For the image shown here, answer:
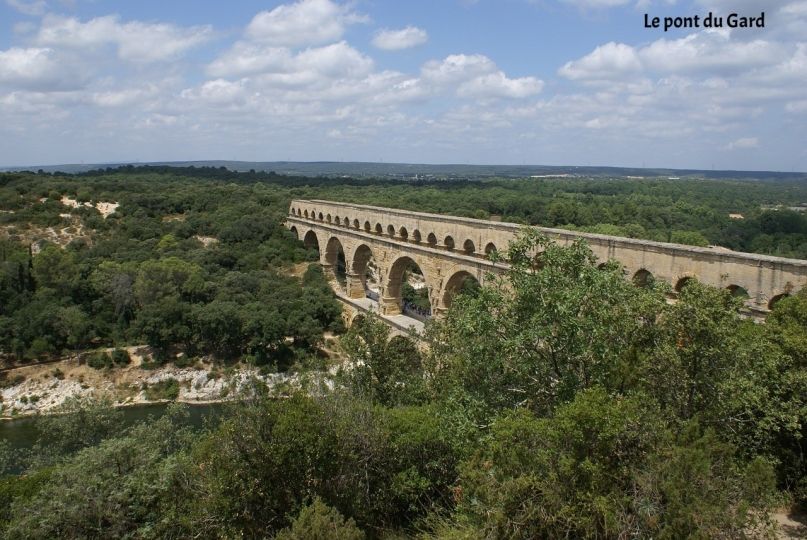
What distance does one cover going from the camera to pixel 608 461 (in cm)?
717

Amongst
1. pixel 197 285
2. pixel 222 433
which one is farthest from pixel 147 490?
pixel 197 285

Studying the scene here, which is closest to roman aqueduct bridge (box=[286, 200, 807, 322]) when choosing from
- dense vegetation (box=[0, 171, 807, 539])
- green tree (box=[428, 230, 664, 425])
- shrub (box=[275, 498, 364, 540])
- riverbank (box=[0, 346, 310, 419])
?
green tree (box=[428, 230, 664, 425])

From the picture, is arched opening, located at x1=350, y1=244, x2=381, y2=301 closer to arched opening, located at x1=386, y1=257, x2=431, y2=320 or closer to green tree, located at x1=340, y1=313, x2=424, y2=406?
arched opening, located at x1=386, y1=257, x2=431, y2=320

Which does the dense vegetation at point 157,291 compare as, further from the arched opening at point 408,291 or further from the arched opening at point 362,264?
the arched opening at point 408,291

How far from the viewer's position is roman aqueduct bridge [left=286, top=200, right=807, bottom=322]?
55.5 feet

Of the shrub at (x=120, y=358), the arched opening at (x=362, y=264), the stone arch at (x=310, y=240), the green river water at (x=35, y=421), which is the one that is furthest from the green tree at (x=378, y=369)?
the stone arch at (x=310, y=240)

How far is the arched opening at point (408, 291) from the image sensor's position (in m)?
28.3

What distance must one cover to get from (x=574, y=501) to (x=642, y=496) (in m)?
0.75

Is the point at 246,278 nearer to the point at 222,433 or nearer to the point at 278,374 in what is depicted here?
the point at 278,374

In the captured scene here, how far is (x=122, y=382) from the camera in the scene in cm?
2870

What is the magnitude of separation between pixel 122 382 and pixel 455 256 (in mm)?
17576

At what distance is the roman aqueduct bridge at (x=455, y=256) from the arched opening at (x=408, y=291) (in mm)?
67

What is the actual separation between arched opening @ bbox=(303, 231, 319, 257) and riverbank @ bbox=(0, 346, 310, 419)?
15.9m

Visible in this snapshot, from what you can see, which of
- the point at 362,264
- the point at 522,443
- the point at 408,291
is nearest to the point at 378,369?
the point at 522,443
